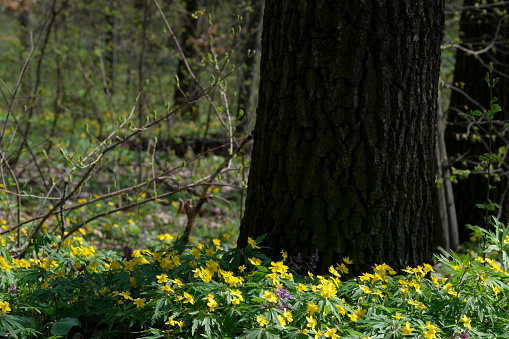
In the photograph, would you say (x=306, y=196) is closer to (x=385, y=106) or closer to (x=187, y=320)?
(x=385, y=106)

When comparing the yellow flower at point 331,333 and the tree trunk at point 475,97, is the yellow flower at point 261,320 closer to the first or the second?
the yellow flower at point 331,333

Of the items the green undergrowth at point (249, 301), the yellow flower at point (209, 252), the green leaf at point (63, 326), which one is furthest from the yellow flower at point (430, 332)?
the green leaf at point (63, 326)

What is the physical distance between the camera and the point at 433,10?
2467 millimetres

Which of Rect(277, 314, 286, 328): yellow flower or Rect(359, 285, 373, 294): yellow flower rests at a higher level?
Rect(359, 285, 373, 294): yellow flower

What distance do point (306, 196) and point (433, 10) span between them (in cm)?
120

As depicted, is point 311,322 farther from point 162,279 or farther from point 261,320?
point 162,279

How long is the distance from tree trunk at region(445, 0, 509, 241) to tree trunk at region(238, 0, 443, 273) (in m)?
3.16

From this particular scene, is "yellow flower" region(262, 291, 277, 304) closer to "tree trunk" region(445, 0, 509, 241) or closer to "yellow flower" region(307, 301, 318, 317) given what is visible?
"yellow flower" region(307, 301, 318, 317)

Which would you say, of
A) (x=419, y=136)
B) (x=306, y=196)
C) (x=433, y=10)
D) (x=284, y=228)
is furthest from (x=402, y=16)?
(x=284, y=228)

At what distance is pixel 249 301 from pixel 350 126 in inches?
40.3

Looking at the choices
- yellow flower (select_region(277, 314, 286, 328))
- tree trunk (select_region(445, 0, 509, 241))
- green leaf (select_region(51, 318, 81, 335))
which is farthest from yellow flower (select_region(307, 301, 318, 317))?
tree trunk (select_region(445, 0, 509, 241))

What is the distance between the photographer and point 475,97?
5.48 metres

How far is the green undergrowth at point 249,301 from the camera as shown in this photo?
186 cm

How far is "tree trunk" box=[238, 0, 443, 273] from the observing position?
237 centimetres
